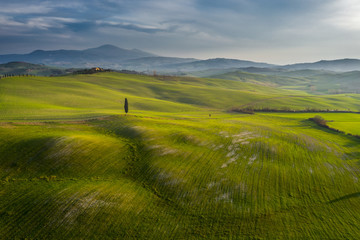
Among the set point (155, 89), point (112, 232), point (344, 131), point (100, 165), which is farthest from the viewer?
point (155, 89)

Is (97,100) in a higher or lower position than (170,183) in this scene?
higher

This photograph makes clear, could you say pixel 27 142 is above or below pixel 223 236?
above

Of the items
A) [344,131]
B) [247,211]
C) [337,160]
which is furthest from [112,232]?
[344,131]

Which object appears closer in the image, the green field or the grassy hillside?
the green field

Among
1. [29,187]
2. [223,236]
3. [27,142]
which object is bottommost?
[223,236]

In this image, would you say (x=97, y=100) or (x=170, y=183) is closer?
(x=170, y=183)

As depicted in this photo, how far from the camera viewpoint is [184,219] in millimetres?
28734

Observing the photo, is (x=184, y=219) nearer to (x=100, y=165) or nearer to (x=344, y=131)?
(x=100, y=165)

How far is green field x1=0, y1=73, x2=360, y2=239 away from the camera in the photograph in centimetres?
2703

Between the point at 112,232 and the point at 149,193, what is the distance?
823 centimetres

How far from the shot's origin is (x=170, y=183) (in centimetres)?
3544

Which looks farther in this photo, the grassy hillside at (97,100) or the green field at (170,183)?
the grassy hillside at (97,100)

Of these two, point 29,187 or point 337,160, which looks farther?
point 337,160

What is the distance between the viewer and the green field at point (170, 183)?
2703cm
